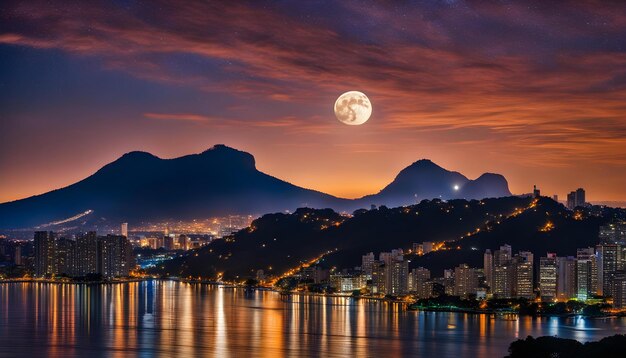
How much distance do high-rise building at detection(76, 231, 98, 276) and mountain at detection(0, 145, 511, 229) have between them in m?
31.3

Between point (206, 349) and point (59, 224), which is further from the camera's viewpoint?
point (59, 224)

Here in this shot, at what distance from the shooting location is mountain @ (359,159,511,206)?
2584 inches

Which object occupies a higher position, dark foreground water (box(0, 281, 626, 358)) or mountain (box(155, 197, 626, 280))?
mountain (box(155, 197, 626, 280))

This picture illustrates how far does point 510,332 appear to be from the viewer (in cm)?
2238

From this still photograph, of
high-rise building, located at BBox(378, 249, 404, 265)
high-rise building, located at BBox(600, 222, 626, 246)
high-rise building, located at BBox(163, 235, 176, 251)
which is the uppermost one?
high-rise building, located at BBox(600, 222, 626, 246)

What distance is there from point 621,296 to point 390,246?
13770 millimetres

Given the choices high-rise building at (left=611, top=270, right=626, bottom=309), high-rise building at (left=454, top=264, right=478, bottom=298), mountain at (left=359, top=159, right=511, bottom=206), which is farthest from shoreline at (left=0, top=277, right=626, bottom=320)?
mountain at (left=359, top=159, right=511, bottom=206)

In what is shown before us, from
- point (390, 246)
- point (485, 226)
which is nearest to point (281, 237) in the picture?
point (390, 246)

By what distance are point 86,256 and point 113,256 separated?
1.24 m

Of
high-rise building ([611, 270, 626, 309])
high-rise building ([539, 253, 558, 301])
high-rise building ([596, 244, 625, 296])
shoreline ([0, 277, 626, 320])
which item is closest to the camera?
shoreline ([0, 277, 626, 320])

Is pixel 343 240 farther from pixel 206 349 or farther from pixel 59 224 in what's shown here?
pixel 59 224

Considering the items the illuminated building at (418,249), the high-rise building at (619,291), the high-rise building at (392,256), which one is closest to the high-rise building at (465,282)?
the high-rise building at (392,256)

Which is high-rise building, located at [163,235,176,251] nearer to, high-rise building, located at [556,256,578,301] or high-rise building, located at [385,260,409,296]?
high-rise building, located at [385,260,409,296]

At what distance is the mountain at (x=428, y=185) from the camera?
65625 mm
